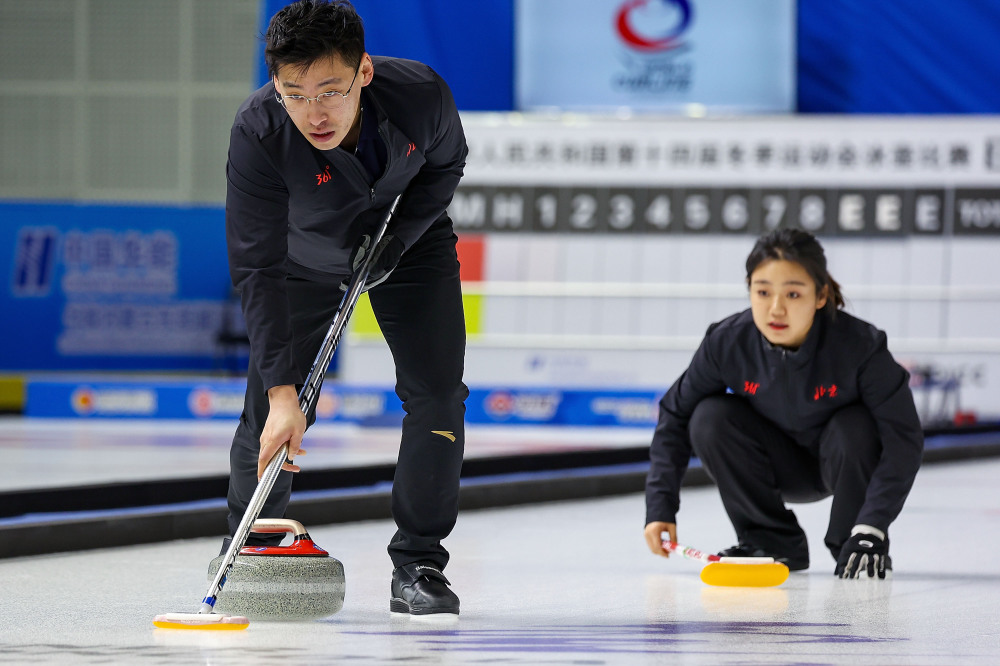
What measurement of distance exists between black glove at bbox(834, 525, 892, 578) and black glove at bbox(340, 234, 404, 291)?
1.09 meters

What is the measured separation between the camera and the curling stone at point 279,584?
2225 millimetres

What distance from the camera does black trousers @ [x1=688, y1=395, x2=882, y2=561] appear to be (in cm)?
288

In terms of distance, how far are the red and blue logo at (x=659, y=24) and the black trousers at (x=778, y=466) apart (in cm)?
719

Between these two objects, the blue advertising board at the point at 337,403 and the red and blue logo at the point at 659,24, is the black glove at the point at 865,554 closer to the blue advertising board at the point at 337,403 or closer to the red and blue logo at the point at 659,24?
the blue advertising board at the point at 337,403

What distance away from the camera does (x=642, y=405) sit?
30.3 feet

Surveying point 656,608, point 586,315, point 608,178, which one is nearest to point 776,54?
point 608,178

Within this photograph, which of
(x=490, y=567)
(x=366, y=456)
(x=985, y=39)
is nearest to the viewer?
(x=490, y=567)

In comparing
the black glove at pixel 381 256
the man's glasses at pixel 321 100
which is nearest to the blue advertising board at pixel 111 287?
the black glove at pixel 381 256

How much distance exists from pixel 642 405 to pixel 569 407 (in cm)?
48

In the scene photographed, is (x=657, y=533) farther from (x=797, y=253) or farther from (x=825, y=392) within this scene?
(x=797, y=253)

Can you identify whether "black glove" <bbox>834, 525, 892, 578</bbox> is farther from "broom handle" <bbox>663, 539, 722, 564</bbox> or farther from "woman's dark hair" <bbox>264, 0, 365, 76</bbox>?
"woman's dark hair" <bbox>264, 0, 365, 76</bbox>

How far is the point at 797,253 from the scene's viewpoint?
9.21 ft

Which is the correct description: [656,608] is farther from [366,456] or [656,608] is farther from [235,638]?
[366,456]

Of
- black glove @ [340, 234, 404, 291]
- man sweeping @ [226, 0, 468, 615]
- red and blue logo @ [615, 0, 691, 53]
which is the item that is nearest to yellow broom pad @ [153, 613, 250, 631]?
man sweeping @ [226, 0, 468, 615]
